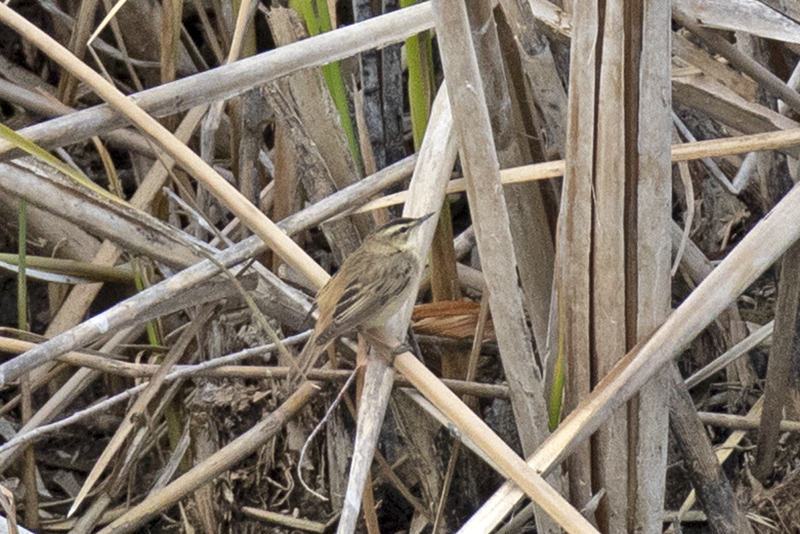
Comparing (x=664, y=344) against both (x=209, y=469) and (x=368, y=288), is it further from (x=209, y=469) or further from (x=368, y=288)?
(x=209, y=469)

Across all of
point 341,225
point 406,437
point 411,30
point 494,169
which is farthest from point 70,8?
point 494,169

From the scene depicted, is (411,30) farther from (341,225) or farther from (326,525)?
(326,525)

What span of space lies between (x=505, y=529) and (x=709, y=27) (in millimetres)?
1433

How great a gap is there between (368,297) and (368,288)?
3 centimetres

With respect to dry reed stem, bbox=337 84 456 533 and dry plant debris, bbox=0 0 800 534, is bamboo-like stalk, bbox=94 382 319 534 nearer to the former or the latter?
dry plant debris, bbox=0 0 800 534

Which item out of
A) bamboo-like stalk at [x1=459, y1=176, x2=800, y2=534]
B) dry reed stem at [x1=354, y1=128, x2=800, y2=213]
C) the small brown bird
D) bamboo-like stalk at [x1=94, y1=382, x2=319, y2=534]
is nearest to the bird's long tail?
the small brown bird

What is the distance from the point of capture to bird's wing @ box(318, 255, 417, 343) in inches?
98.0

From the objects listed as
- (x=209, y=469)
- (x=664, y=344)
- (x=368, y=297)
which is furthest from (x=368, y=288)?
(x=664, y=344)

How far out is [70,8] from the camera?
3646 mm

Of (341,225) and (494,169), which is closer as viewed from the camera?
(494,169)

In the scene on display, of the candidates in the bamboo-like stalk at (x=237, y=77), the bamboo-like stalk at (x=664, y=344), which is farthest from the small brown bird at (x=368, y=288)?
the bamboo-like stalk at (x=664, y=344)

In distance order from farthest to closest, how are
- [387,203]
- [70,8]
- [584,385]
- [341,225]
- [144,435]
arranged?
[70,8] → [144,435] → [341,225] → [387,203] → [584,385]

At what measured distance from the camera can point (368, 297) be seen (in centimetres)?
256

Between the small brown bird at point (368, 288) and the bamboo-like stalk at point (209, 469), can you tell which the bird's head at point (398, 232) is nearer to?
the small brown bird at point (368, 288)
